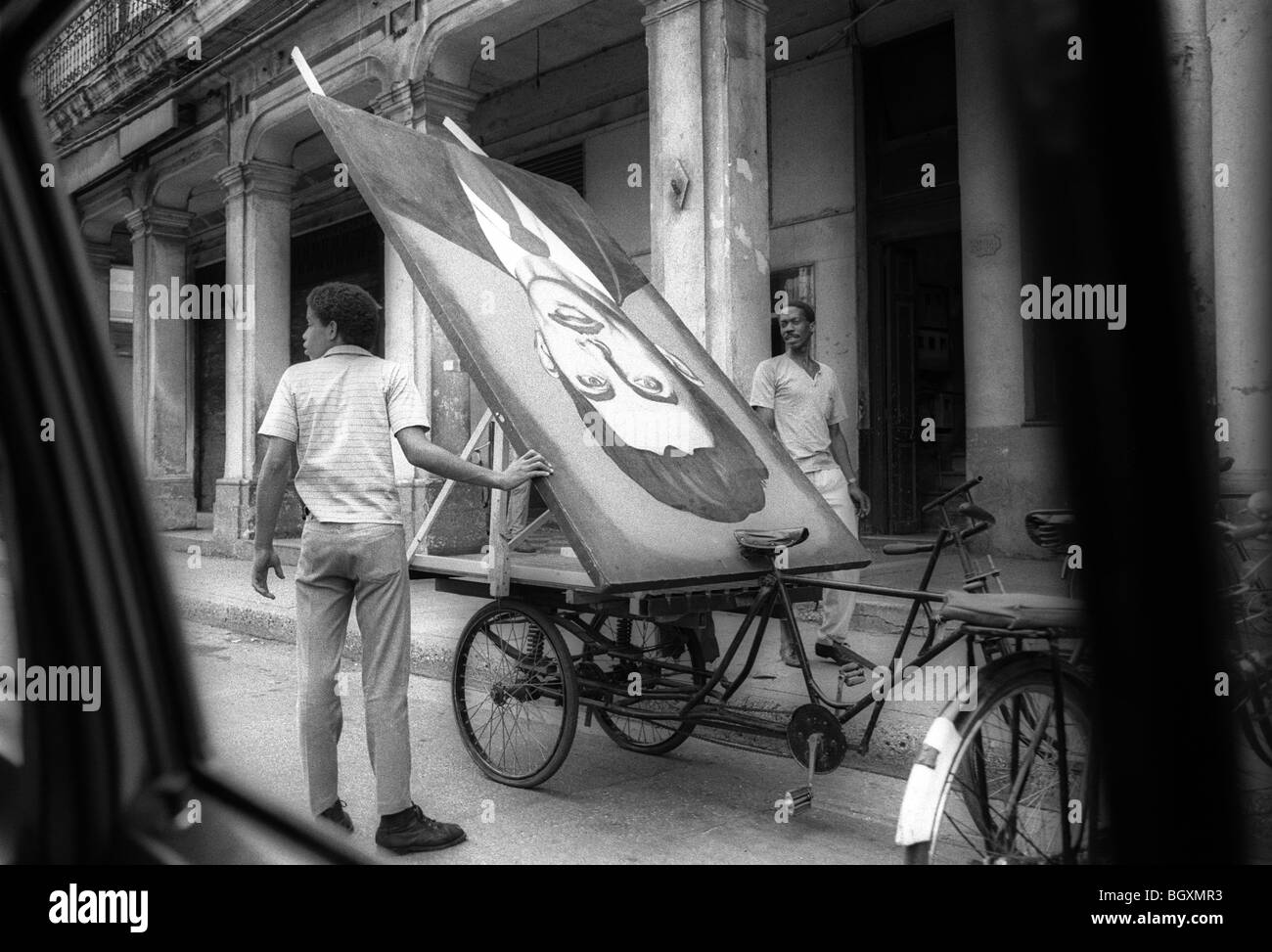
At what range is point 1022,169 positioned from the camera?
0.90 meters

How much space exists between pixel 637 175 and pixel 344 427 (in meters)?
6.53

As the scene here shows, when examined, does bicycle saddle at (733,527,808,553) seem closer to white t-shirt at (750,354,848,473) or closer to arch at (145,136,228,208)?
white t-shirt at (750,354,848,473)

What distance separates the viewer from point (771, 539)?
377 cm

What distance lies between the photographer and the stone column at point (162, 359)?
1362 centimetres

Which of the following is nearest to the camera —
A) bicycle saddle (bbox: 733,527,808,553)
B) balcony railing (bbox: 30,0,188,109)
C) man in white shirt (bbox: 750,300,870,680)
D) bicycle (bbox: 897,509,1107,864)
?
bicycle (bbox: 897,509,1107,864)

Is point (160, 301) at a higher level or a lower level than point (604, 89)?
lower

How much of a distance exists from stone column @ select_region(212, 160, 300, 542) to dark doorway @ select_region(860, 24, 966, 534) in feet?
21.3

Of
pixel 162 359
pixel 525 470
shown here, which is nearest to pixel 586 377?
pixel 525 470

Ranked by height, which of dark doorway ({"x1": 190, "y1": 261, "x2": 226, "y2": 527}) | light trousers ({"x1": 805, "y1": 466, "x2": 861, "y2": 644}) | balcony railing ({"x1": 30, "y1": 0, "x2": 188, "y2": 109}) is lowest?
light trousers ({"x1": 805, "y1": 466, "x2": 861, "y2": 644})

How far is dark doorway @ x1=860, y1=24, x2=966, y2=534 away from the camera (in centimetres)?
914

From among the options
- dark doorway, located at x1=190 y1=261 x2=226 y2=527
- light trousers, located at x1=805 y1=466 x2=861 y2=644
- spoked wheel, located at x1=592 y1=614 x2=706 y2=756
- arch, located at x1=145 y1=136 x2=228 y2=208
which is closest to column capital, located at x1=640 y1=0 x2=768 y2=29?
light trousers, located at x1=805 y1=466 x2=861 y2=644

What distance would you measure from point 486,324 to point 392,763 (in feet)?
5.32

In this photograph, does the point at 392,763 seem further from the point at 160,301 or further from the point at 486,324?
the point at 160,301
